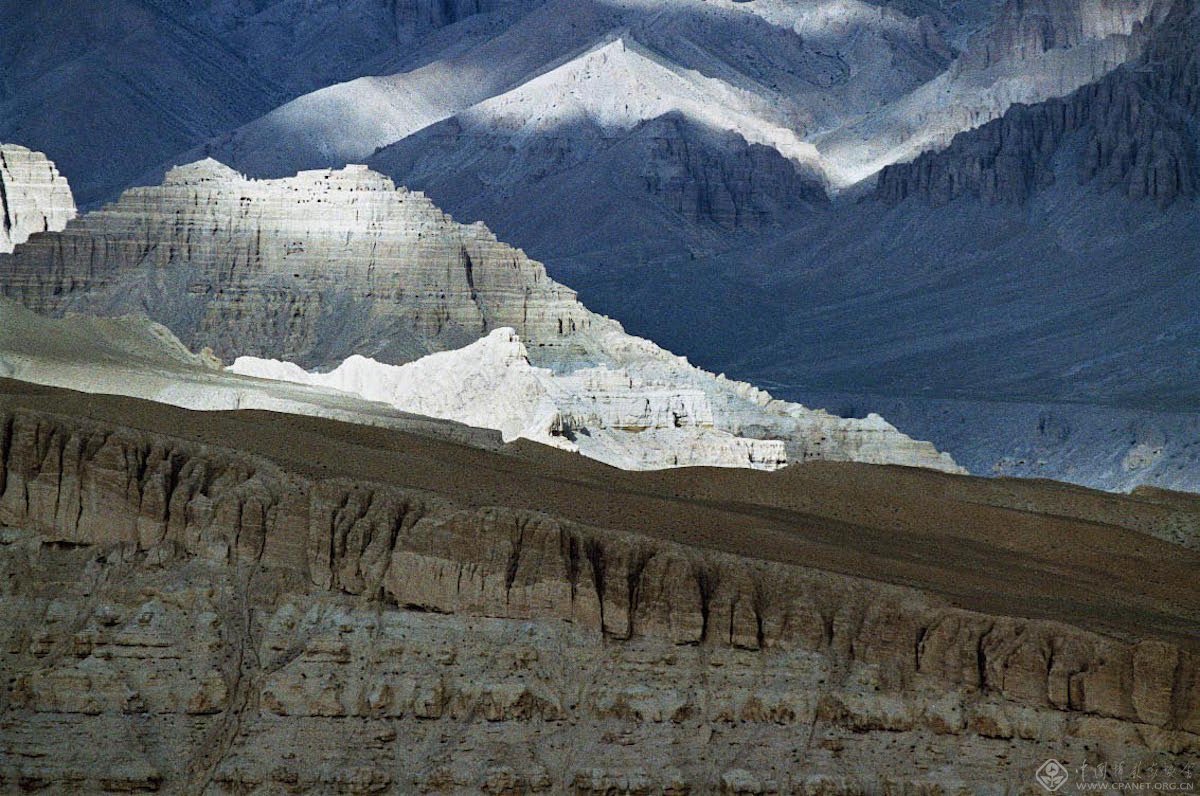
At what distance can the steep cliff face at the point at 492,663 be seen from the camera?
29828 millimetres

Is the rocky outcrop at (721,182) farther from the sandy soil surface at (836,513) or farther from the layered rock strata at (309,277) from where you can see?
the sandy soil surface at (836,513)

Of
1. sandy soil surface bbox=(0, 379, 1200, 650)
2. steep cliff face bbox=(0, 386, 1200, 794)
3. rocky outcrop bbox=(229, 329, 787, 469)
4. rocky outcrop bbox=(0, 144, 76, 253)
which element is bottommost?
steep cliff face bbox=(0, 386, 1200, 794)

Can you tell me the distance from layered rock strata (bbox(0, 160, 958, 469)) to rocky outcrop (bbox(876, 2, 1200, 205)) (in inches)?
2124

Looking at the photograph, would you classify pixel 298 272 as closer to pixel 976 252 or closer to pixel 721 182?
pixel 976 252

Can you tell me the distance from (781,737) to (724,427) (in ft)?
181

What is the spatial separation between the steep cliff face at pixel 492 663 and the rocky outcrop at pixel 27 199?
87.4 metres

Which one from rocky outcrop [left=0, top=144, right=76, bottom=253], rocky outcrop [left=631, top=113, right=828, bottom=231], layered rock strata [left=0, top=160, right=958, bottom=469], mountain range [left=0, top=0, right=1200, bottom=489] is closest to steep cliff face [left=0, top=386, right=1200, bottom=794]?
mountain range [left=0, top=0, right=1200, bottom=489]

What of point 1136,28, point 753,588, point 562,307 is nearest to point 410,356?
point 562,307

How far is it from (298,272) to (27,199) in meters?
18.8

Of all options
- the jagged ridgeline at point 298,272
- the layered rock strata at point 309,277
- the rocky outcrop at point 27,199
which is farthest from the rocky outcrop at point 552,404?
the rocky outcrop at point 27,199

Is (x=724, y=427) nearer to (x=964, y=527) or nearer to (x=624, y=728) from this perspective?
(x=964, y=527)

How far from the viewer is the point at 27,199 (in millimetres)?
120562

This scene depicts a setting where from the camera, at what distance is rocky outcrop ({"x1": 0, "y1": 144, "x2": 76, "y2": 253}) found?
118938mm

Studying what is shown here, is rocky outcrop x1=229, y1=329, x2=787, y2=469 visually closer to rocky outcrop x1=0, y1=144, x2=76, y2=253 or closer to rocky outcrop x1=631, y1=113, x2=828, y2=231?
rocky outcrop x1=0, y1=144, x2=76, y2=253
